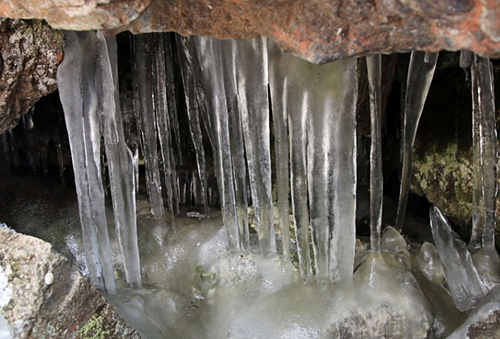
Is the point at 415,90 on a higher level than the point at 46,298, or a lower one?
higher

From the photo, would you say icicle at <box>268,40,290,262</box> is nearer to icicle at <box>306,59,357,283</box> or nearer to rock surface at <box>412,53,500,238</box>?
icicle at <box>306,59,357,283</box>

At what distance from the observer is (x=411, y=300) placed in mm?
2607

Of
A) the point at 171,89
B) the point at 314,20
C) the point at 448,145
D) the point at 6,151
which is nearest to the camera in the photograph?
the point at 314,20

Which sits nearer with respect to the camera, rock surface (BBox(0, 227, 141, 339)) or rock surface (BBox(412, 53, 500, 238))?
rock surface (BBox(0, 227, 141, 339))

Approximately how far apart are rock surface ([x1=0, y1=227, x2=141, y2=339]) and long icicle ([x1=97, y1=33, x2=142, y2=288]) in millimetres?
471

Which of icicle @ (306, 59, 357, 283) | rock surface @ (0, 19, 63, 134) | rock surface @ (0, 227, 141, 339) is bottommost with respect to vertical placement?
rock surface @ (0, 227, 141, 339)

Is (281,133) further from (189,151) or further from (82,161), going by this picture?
(189,151)

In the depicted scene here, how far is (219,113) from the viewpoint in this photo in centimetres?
266

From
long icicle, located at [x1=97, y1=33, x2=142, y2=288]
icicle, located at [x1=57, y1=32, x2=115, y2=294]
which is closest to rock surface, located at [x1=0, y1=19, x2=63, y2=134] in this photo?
icicle, located at [x1=57, y1=32, x2=115, y2=294]

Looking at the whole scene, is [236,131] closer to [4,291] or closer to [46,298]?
[46,298]

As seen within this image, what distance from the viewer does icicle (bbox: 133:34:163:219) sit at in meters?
3.14

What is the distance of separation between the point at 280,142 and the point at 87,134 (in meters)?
0.96

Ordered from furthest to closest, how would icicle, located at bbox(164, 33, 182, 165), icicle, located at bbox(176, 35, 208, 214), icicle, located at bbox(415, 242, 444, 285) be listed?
icicle, located at bbox(164, 33, 182, 165)
icicle, located at bbox(176, 35, 208, 214)
icicle, located at bbox(415, 242, 444, 285)

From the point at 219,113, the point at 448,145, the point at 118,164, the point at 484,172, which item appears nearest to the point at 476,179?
the point at 484,172
